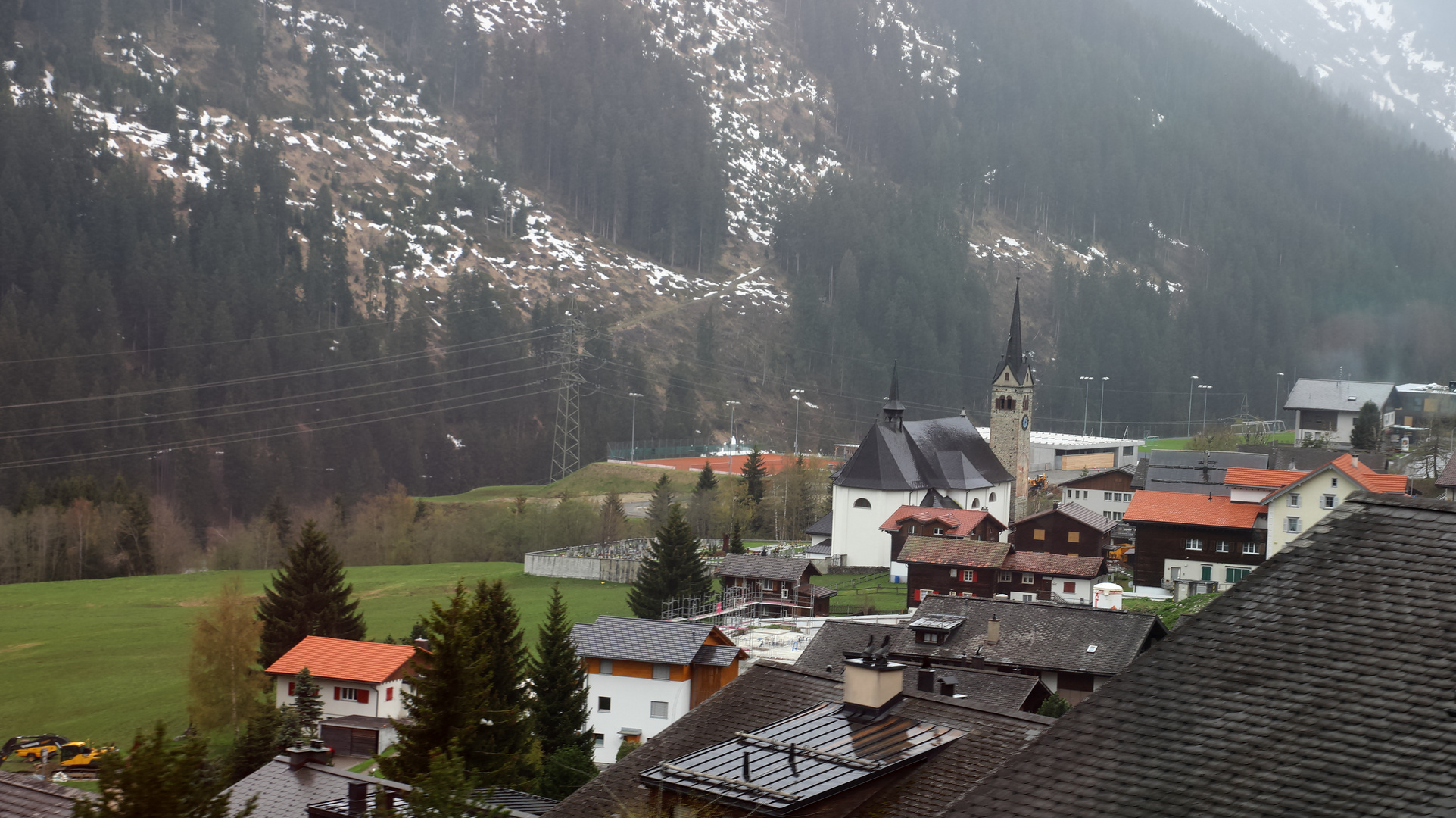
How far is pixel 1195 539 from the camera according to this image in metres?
50.6

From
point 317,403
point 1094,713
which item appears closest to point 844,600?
point 1094,713

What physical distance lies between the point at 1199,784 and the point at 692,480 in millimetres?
87029

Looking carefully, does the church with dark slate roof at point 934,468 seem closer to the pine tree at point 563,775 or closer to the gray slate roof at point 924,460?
the gray slate roof at point 924,460

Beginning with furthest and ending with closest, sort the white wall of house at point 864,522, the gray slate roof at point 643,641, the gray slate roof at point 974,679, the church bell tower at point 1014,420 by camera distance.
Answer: the church bell tower at point 1014,420
the white wall of house at point 864,522
the gray slate roof at point 643,641
the gray slate roof at point 974,679

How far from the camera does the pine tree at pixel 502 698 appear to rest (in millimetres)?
19572

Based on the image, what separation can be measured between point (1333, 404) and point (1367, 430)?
16244mm

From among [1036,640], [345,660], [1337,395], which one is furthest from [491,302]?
[1036,640]

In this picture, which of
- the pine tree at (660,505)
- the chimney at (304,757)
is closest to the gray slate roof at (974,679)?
the chimney at (304,757)

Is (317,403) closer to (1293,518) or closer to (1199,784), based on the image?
(1293,518)

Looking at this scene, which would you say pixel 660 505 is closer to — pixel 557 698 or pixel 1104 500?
pixel 1104 500

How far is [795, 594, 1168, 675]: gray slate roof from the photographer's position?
108ft

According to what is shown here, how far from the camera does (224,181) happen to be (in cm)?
12431

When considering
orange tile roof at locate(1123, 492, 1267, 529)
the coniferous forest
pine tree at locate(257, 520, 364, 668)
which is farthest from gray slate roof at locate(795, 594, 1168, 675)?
the coniferous forest

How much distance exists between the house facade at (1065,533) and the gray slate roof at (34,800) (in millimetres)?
45209
